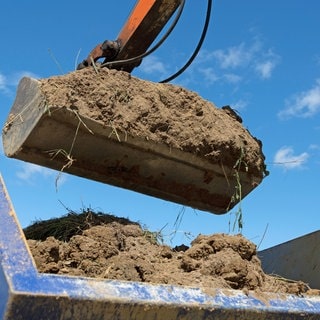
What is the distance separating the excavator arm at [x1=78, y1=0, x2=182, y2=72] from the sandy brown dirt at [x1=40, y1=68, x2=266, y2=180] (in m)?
0.44

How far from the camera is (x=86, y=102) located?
283 centimetres

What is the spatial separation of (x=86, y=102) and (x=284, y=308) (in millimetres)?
1368

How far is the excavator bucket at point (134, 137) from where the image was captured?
2824 millimetres

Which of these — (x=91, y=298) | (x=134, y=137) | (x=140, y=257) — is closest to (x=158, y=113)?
(x=134, y=137)

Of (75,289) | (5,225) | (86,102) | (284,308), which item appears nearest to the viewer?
(75,289)

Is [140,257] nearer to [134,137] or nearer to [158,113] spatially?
[134,137]

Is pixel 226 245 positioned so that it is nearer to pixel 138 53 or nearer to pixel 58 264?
pixel 58 264

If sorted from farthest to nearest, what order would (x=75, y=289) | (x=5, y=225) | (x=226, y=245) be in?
(x=226, y=245)
(x=5, y=225)
(x=75, y=289)

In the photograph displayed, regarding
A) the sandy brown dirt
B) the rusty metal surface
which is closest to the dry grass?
the sandy brown dirt

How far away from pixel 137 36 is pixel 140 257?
1661 millimetres

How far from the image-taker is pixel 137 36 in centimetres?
350

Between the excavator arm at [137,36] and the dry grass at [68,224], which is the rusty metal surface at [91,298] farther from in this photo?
the excavator arm at [137,36]

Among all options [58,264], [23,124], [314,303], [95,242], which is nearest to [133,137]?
[23,124]

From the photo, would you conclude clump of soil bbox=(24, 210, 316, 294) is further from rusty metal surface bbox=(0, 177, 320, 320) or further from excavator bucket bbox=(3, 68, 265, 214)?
excavator bucket bbox=(3, 68, 265, 214)
